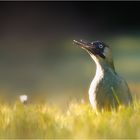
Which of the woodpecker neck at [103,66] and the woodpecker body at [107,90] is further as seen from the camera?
the woodpecker neck at [103,66]

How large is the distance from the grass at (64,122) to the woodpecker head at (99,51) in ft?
1.57

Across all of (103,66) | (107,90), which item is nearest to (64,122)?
(107,90)

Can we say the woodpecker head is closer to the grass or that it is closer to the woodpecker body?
the woodpecker body

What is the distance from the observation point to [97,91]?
11.5 ft

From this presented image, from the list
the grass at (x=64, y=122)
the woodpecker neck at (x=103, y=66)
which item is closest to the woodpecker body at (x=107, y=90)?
the woodpecker neck at (x=103, y=66)

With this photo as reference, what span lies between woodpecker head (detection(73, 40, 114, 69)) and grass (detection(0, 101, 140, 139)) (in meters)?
0.48

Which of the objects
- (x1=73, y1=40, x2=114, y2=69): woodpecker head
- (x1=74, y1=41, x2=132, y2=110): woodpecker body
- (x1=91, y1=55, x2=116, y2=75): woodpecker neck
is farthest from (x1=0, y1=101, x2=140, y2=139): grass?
(x1=73, y1=40, x2=114, y2=69): woodpecker head

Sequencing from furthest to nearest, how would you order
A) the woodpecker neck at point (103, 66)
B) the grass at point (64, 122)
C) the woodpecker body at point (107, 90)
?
the woodpecker neck at point (103, 66)
the woodpecker body at point (107, 90)
the grass at point (64, 122)

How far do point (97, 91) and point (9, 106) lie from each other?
0.49m

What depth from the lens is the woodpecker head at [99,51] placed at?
3.73 metres

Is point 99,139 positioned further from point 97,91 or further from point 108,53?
point 108,53

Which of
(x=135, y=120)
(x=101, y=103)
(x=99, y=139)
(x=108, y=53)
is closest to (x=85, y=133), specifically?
(x=99, y=139)

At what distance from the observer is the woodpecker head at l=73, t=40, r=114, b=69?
373 centimetres

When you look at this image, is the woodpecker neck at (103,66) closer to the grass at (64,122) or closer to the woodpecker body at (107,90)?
the woodpecker body at (107,90)
